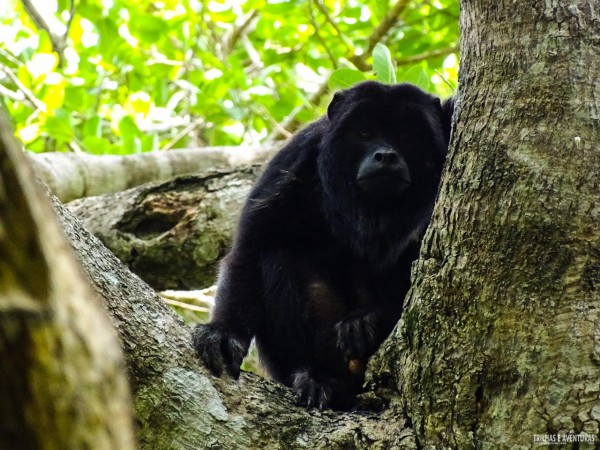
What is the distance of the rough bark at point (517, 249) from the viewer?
85.4 inches

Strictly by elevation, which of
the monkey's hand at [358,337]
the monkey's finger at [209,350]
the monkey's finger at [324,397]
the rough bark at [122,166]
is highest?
the rough bark at [122,166]

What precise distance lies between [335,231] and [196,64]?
3505 millimetres

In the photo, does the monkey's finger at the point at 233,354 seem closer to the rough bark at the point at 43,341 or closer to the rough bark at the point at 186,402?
the rough bark at the point at 186,402

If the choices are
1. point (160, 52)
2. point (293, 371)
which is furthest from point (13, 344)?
point (160, 52)

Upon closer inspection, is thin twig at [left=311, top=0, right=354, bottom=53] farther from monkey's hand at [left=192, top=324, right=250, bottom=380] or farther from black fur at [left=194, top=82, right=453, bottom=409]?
monkey's hand at [left=192, top=324, right=250, bottom=380]

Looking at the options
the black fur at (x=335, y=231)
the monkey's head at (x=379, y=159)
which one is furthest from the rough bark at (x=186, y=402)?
the monkey's head at (x=379, y=159)

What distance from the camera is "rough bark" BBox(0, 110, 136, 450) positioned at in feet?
2.76

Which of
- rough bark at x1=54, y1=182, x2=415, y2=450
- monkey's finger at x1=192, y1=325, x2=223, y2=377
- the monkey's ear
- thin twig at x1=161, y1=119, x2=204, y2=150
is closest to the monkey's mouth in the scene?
the monkey's ear

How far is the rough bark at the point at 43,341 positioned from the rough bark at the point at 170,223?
4092 mm

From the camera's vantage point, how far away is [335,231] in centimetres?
377

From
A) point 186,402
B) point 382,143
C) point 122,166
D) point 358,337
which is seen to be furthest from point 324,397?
point 122,166

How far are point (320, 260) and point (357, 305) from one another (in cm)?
28

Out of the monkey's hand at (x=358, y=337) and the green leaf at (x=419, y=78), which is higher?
the green leaf at (x=419, y=78)

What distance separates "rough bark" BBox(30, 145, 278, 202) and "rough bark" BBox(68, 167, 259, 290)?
0.18 m
